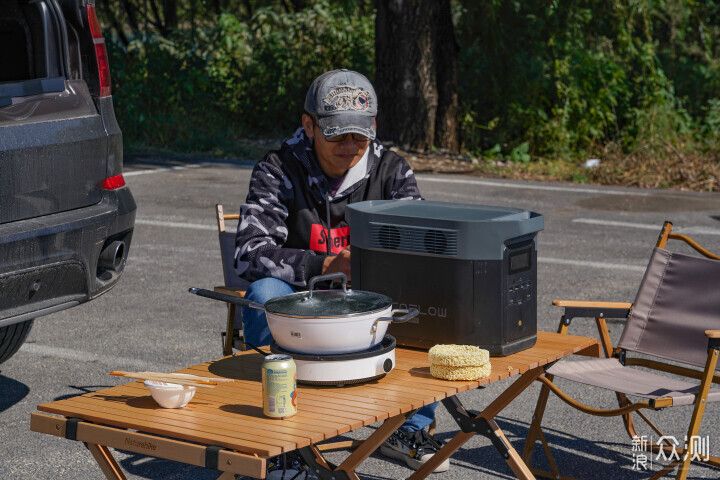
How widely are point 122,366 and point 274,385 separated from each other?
121 inches

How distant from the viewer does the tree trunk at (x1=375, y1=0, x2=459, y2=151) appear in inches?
595

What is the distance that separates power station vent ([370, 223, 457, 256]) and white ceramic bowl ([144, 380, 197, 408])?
82 cm

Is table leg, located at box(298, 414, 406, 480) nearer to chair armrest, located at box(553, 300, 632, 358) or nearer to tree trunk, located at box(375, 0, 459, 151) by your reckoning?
chair armrest, located at box(553, 300, 632, 358)

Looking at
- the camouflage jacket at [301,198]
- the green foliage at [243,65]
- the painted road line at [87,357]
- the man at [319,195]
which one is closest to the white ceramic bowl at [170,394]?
the man at [319,195]

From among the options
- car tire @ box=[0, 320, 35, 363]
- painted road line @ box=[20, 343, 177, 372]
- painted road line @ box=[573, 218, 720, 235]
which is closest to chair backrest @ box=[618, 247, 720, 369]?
painted road line @ box=[20, 343, 177, 372]

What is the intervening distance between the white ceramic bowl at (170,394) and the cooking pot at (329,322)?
323mm

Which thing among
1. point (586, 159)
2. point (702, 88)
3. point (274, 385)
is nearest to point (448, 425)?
point (274, 385)

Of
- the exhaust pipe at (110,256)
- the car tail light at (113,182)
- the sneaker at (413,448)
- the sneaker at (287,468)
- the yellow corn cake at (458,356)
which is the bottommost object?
the sneaker at (413,448)

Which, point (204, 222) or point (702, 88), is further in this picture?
point (702, 88)

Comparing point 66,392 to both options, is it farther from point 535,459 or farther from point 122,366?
point 535,459

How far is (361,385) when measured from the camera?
3.04 meters

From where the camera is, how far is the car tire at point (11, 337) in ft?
16.0

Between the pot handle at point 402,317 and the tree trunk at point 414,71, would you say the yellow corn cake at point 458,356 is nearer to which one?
the pot handle at point 402,317

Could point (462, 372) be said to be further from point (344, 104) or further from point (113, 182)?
point (113, 182)
